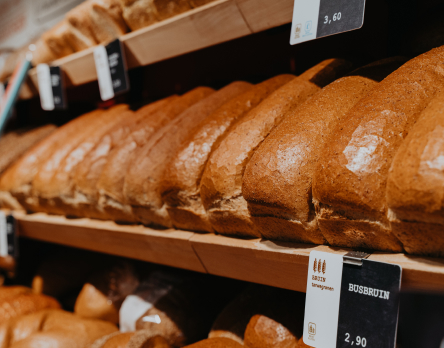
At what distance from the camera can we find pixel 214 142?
3.46 feet

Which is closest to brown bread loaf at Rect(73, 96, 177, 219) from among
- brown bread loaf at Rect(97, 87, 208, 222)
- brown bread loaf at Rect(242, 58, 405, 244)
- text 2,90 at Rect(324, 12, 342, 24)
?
brown bread loaf at Rect(97, 87, 208, 222)

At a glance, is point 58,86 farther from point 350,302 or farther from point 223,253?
point 350,302

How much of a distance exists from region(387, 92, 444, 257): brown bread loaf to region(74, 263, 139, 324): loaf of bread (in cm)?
124

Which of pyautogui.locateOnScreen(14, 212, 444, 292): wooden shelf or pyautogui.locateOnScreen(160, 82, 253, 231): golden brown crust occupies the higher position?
pyautogui.locateOnScreen(160, 82, 253, 231): golden brown crust

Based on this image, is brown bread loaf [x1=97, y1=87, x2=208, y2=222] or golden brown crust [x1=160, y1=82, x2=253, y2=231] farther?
brown bread loaf [x1=97, y1=87, x2=208, y2=222]

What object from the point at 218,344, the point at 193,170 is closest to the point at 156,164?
the point at 193,170

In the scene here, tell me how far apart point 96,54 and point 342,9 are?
3.38ft

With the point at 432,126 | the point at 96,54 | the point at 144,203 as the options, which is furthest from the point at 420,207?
the point at 96,54

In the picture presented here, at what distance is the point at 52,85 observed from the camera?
5.66 ft

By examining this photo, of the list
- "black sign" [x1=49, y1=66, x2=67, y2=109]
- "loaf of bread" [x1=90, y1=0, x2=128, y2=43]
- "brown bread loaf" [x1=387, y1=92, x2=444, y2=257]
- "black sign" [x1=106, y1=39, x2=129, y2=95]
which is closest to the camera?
"brown bread loaf" [x1=387, y1=92, x2=444, y2=257]

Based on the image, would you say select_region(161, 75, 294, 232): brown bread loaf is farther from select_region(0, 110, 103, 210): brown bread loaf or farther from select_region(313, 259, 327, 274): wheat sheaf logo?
select_region(0, 110, 103, 210): brown bread loaf

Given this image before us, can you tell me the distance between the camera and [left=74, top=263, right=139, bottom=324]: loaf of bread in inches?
61.8

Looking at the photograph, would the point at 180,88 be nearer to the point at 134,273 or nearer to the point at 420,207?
the point at 134,273

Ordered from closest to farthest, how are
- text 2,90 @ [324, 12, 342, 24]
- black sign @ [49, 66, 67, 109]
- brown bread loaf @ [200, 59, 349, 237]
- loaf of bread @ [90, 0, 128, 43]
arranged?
text 2,90 @ [324, 12, 342, 24] < brown bread loaf @ [200, 59, 349, 237] < loaf of bread @ [90, 0, 128, 43] < black sign @ [49, 66, 67, 109]
